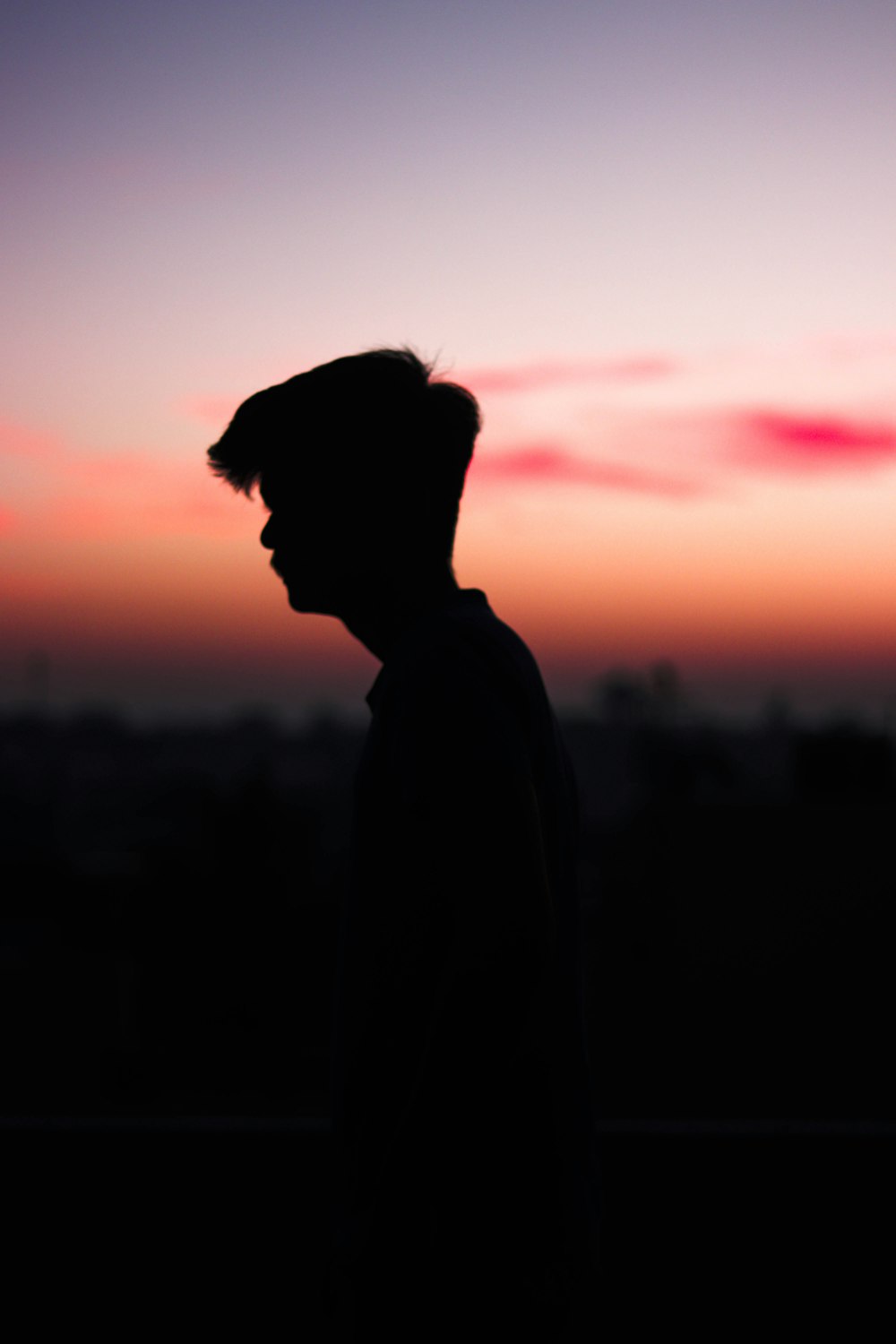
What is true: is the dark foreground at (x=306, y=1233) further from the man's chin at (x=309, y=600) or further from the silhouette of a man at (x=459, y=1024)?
the man's chin at (x=309, y=600)

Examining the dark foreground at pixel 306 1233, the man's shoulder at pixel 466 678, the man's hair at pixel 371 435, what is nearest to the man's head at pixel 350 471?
the man's hair at pixel 371 435

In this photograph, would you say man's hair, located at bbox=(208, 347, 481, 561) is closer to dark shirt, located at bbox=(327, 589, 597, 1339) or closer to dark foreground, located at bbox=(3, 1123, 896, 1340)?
dark shirt, located at bbox=(327, 589, 597, 1339)

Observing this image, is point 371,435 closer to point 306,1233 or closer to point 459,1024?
point 459,1024

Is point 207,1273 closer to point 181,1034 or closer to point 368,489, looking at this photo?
point 368,489

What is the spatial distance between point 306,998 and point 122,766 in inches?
1797

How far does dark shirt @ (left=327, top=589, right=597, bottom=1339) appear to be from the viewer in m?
1.00

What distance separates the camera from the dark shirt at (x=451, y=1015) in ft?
3.28

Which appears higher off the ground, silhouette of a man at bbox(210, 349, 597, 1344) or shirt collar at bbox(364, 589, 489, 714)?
shirt collar at bbox(364, 589, 489, 714)

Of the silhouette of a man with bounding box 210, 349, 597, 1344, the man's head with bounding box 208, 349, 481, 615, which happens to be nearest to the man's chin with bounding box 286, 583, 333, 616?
the man's head with bounding box 208, 349, 481, 615

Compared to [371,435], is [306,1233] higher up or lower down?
lower down

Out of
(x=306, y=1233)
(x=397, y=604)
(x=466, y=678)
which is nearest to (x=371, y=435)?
(x=397, y=604)

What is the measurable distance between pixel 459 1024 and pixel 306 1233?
214 cm

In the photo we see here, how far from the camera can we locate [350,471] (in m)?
1.22

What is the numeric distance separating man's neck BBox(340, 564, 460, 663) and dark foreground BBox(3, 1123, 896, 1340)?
78.5 inches
